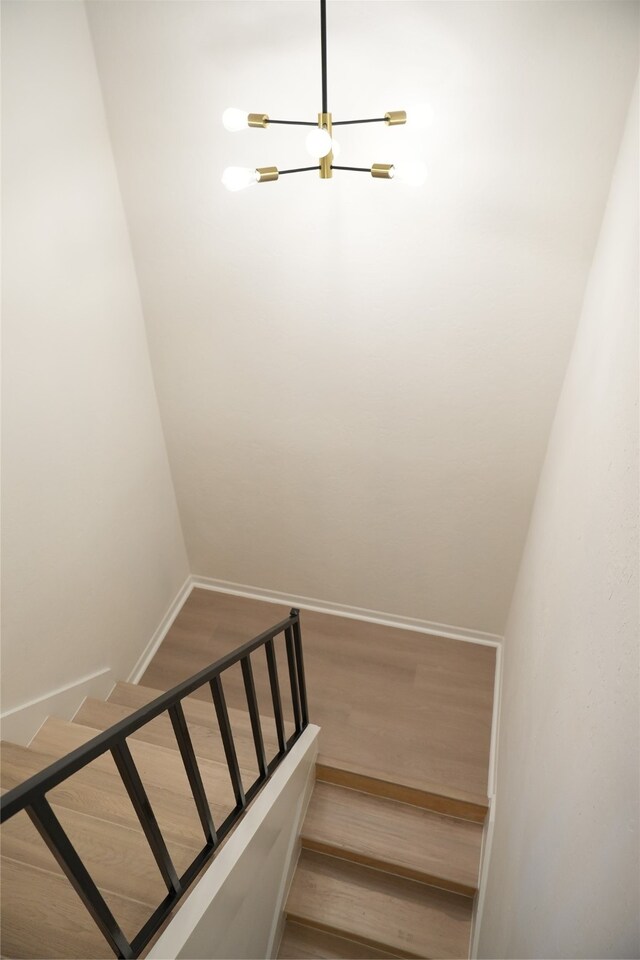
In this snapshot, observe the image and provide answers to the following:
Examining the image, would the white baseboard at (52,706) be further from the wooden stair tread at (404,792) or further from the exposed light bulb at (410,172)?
the exposed light bulb at (410,172)

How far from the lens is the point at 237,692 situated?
3.59m

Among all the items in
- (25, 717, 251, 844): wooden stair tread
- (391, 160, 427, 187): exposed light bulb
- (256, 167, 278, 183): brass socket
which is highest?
(391, 160, 427, 187): exposed light bulb

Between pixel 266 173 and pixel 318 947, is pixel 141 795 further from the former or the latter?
pixel 318 947

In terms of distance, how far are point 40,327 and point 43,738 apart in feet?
5.79

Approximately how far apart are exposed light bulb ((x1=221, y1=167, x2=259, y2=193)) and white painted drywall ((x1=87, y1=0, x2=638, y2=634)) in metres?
0.50

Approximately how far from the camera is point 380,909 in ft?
9.58

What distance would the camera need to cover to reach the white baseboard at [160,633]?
369 centimetres

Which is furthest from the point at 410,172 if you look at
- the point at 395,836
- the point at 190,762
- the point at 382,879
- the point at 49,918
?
the point at 382,879

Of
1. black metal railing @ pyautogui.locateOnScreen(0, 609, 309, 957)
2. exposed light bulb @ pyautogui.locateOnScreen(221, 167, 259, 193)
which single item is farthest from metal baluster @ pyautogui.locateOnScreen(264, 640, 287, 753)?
exposed light bulb @ pyautogui.locateOnScreen(221, 167, 259, 193)

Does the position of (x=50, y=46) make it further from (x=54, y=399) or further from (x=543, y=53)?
(x=543, y=53)

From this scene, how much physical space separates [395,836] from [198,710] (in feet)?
3.85

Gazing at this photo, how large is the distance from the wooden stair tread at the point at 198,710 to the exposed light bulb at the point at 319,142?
246 cm

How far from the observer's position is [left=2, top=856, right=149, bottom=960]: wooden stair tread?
1.60m

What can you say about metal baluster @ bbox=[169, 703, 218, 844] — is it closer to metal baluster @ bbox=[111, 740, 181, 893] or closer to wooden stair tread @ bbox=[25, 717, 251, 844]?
metal baluster @ bbox=[111, 740, 181, 893]
